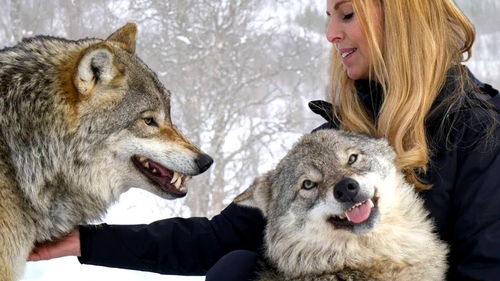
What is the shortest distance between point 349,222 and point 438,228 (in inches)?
18.5

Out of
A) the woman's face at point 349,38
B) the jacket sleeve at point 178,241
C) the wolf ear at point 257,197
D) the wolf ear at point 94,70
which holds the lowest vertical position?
the jacket sleeve at point 178,241

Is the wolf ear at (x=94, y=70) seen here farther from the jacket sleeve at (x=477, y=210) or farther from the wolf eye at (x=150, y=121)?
the jacket sleeve at (x=477, y=210)

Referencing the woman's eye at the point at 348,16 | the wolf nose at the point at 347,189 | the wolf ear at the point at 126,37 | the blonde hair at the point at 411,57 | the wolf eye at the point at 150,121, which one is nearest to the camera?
the wolf nose at the point at 347,189

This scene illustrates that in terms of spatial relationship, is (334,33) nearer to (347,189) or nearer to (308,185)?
(308,185)

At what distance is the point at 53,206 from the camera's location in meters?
2.86

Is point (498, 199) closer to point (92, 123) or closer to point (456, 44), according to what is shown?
point (456, 44)

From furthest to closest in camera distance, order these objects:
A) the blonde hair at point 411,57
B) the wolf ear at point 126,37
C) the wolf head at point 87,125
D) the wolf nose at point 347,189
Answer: the wolf ear at point 126,37
the blonde hair at point 411,57
the wolf head at point 87,125
the wolf nose at point 347,189

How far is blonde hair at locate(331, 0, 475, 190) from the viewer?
2912mm

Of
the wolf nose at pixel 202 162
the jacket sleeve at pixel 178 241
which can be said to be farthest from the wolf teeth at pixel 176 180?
the jacket sleeve at pixel 178 241

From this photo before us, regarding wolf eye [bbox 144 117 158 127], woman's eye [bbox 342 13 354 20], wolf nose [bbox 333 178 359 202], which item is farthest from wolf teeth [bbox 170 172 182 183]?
woman's eye [bbox 342 13 354 20]

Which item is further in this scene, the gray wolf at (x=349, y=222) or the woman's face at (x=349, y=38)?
the woman's face at (x=349, y=38)

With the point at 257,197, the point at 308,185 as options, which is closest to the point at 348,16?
the point at 308,185

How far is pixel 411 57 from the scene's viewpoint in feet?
9.87

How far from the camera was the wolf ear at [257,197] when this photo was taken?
320cm
